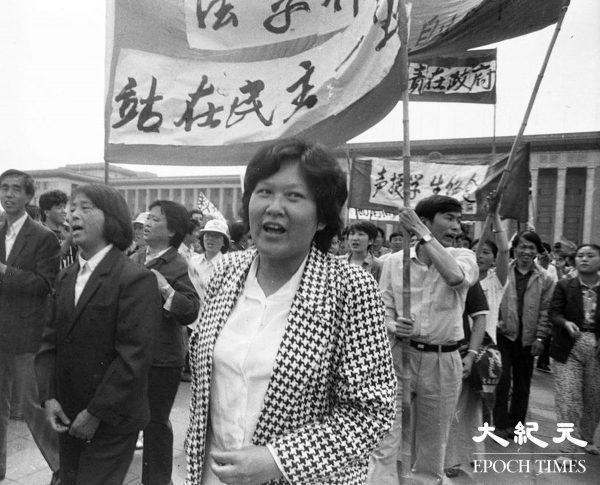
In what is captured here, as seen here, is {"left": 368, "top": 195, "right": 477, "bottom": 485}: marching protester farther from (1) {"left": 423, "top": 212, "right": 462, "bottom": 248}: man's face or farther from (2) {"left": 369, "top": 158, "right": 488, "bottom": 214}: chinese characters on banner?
(2) {"left": 369, "top": 158, "right": 488, "bottom": 214}: chinese characters on banner

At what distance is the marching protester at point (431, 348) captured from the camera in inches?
114

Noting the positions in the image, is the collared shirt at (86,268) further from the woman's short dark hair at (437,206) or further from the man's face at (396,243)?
the man's face at (396,243)

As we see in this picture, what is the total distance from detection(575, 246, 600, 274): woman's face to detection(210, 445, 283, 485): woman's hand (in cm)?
388

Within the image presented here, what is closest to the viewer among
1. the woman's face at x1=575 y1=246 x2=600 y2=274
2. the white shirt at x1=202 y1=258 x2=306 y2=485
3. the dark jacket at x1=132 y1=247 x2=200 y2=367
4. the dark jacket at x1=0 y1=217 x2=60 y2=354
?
the white shirt at x1=202 y1=258 x2=306 y2=485

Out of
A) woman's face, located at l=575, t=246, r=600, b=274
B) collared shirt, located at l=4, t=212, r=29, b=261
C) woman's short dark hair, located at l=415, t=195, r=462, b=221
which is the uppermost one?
woman's short dark hair, located at l=415, t=195, r=462, b=221

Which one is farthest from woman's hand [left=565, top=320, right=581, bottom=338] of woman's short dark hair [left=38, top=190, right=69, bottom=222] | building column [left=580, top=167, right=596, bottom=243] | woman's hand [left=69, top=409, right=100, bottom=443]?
building column [left=580, top=167, right=596, bottom=243]

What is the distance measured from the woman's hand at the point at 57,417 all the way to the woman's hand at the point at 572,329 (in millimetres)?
3782

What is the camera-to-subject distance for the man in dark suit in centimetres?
287

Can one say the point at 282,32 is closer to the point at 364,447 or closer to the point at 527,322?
the point at 364,447

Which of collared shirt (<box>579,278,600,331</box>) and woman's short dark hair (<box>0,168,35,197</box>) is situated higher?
woman's short dark hair (<box>0,168,35,197</box>)

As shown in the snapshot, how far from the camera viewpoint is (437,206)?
300 cm

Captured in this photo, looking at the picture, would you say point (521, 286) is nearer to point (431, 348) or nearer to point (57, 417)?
point (431, 348)

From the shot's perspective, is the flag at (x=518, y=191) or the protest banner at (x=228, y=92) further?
the flag at (x=518, y=191)

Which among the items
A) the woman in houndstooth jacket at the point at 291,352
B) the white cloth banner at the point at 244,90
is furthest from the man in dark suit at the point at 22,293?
the woman in houndstooth jacket at the point at 291,352
